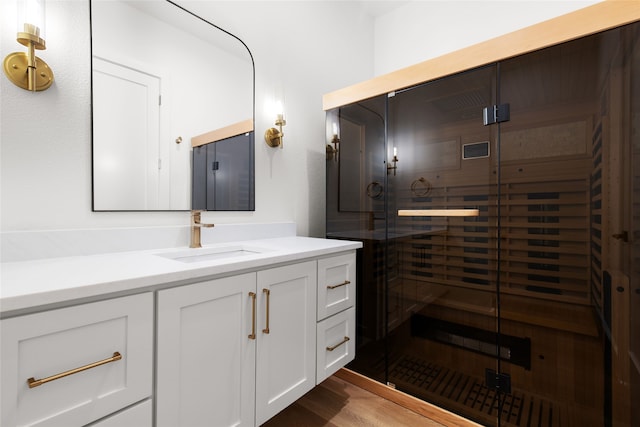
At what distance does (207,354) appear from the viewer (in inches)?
39.1

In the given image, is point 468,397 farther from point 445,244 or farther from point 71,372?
point 71,372

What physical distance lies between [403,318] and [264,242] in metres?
0.87

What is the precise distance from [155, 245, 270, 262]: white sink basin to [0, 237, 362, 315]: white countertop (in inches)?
2.6

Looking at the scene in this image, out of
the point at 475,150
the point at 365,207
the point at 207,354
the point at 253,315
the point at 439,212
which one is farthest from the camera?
the point at 365,207

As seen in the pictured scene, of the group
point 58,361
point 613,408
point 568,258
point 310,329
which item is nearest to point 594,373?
point 613,408

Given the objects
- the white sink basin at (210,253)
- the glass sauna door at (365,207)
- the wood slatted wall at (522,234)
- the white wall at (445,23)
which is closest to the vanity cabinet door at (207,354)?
the white sink basin at (210,253)

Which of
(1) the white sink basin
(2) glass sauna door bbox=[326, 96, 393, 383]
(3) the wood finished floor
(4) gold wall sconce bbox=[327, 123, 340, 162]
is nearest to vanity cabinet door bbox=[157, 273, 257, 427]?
(1) the white sink basin

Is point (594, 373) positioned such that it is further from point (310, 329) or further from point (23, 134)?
point (23, 134)

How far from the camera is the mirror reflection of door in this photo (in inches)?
47.8

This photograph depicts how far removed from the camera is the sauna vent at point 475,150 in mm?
1371

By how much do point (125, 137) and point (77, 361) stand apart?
2.95 ft

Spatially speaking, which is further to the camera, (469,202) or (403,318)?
(403,318)

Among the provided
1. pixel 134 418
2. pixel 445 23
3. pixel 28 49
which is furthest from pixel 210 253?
pixel 445 23

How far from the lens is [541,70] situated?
1230 millimetres
